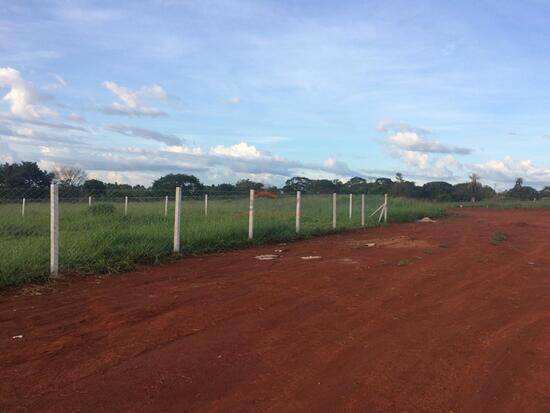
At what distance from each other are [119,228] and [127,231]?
0.61 m

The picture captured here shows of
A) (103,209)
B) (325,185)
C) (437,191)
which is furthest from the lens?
(437,191)

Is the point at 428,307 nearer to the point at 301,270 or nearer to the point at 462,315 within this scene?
the point at 462,315

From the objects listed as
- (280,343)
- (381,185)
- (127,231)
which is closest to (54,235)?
(127,231)

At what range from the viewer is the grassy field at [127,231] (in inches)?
367

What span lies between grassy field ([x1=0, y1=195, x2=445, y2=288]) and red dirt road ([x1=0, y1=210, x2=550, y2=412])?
0.78 m

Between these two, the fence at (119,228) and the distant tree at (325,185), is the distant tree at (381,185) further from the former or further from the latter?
the fence at (119,228)

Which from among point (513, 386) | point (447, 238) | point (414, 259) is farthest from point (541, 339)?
point (447, 238)

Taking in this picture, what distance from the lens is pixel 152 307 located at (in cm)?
685

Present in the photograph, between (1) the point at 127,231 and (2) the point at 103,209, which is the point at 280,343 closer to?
(1) the point at 127,231

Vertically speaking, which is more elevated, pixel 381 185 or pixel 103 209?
pixel 381 185

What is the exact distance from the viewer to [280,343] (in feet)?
17.8

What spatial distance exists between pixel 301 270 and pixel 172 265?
102 inches

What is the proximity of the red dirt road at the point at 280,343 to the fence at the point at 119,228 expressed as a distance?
767mm

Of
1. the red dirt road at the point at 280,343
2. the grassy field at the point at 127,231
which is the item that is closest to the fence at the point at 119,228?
the grassy field at the point at 127,231
